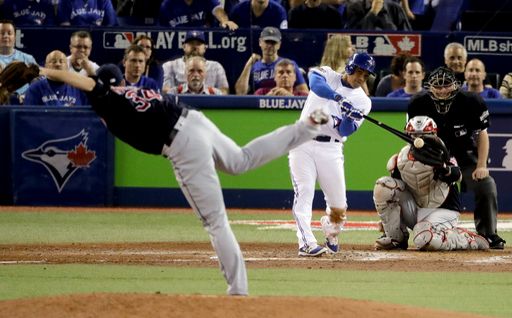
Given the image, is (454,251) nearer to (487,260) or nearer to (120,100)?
(487,260)

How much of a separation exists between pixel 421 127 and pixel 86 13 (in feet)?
20.8

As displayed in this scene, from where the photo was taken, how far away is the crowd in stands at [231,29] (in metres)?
14.0

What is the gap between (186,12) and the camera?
15570mm

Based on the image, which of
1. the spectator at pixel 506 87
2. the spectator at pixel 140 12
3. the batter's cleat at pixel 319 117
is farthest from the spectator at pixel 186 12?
the batter's cleat at pixel 319 117

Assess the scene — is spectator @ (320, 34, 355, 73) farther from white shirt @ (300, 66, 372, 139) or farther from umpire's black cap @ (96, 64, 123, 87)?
umpire's black cap @ (96, 64, 123, 87)

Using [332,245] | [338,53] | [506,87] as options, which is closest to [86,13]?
[506,87]

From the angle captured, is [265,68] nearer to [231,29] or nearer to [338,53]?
[231,29]

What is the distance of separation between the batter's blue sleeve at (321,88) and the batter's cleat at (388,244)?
1661mm

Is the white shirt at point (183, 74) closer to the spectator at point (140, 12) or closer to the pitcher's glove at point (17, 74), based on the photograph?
the spectator at point (140, 12)

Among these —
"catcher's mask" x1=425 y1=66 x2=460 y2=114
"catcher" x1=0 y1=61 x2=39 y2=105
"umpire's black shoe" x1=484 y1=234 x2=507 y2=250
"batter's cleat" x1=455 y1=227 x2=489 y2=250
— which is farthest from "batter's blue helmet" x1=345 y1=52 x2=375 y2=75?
"catcher" x1=0 y1=61 x2=39 y2=105

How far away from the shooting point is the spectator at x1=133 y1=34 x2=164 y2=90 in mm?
14344

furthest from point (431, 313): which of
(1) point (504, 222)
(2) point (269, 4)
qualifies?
(2) point (269, 4)

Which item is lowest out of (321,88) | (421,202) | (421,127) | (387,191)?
(421,202)

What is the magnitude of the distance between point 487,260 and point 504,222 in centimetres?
356
